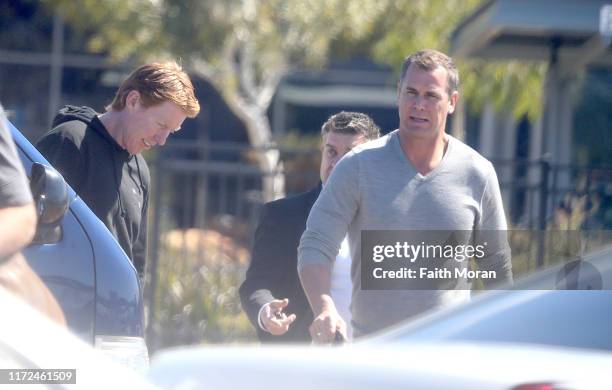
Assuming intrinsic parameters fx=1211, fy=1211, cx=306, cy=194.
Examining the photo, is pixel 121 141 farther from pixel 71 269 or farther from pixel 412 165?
pixel 412 165

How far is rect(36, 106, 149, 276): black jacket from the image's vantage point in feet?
14.0

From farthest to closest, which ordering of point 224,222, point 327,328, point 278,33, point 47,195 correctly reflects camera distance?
point 278,33 → point 224,222 → point 327,328 → point 47,195

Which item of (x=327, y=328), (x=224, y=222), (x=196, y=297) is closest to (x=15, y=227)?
(x=327, y=328)

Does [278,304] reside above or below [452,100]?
below

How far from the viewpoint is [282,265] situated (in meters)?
4.72

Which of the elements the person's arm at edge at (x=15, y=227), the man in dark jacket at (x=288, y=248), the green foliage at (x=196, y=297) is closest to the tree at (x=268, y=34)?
the green foliage at (x=196, y=297)

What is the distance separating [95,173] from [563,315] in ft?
6.22

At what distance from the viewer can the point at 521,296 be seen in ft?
10.6

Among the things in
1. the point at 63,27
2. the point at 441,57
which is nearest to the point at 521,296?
the point at 441,57

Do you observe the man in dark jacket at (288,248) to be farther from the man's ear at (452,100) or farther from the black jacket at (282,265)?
the man's ear at (452,100)

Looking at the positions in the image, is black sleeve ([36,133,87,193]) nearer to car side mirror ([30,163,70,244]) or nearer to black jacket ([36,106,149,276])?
black jacket ([36,106,149,276])

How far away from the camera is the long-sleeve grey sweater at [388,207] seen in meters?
4.05

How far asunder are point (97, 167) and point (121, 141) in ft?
0.56

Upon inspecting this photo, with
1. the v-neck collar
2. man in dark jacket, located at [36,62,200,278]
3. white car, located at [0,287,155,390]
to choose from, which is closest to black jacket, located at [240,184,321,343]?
man in dark jacket, located at [36,62,200,278]
